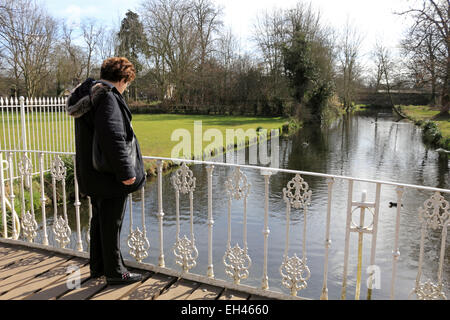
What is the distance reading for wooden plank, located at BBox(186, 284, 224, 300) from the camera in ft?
9.04

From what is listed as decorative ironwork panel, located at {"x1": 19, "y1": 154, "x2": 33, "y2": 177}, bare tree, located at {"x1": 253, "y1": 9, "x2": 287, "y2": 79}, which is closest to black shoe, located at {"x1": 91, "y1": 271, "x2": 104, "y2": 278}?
decorative ironwork panel, located at {"x1": 19, "y1": 154, "x2": 33, "y2": 177}

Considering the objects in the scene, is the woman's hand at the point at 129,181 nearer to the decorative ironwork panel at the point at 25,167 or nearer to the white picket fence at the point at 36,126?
the decorative ironwork panel at the point at 25,167

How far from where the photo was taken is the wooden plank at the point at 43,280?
2787mm

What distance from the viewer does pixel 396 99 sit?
167 ft

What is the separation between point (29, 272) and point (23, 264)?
23 centimetres

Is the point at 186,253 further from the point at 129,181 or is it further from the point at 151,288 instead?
the point at 129,181

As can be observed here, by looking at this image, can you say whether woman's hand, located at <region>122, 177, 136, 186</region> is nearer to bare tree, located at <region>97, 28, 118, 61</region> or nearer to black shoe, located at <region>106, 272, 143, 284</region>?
black shoe, located at <region>106, 272, 143, 284</region>

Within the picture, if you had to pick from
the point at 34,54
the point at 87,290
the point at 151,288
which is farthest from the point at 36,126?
the point at 34,54

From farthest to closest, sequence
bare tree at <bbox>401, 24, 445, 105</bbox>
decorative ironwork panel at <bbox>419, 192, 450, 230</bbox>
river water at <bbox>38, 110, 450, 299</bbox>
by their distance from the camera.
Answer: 1. bare tree at <bbox>401, 24, 445, 105</bbox>
2. river water at <bbox>38, 110, 450, 299</bbox>
3. decorative ironwork panel at <bbox>419, 192, 450, 230</bbox>

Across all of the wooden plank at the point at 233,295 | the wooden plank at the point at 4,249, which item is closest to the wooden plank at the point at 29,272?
the wooden plank at the point at 4,249

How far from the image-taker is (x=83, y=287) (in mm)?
2873
